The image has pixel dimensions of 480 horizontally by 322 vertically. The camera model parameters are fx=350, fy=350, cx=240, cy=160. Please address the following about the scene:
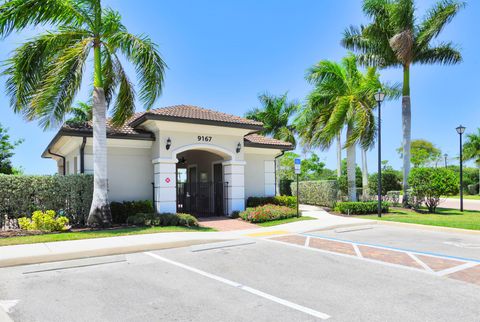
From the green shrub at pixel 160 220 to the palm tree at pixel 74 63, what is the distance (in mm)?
1077

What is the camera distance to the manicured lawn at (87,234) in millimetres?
10117


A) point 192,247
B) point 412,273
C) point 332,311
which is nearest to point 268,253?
point 192,247

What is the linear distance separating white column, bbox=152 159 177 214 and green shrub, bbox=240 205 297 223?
322cm

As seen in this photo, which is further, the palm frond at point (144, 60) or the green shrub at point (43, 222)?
the palm frond at point (144, 60)

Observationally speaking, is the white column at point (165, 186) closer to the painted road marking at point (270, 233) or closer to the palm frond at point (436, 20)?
the painted road marking at point (270, 233)


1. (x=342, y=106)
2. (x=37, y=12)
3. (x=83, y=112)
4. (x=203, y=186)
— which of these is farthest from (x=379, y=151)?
(x=83, y=112)

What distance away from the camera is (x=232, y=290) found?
5.99m

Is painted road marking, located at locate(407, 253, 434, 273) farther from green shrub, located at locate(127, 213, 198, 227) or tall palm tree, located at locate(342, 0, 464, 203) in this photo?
tall palm tree, located at locate(342, 0, 464, 203)

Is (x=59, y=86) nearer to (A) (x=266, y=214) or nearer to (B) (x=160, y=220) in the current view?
(B) (x=160, y=220)

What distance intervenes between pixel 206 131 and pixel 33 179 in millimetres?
6991

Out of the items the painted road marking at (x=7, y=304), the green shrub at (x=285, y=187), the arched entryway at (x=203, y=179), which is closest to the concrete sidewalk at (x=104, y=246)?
the painted road marking at (x=7, y=304)

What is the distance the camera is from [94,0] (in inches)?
477

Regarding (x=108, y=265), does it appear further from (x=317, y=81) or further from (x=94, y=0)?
(x=317, y=81)

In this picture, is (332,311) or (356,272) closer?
(332,311)
